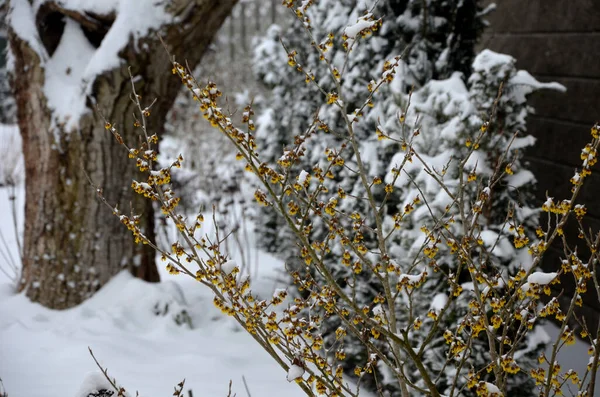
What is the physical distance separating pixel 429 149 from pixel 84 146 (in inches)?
75.5

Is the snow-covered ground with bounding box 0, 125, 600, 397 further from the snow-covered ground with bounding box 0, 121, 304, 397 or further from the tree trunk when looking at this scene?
the tree trunk

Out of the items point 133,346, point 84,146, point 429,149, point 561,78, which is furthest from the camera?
point 561,78

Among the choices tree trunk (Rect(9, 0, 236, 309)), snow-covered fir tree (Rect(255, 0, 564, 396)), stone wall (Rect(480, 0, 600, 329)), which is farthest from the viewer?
stone wall (Rect(480, 0, 600, 329))

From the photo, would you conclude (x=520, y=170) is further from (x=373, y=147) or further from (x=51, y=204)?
(x=51, y=204)

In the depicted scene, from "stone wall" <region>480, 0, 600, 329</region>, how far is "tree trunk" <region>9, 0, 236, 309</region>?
1.90 m

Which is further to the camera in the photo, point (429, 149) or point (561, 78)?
point (561, 78)

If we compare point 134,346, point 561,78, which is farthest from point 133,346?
point 561,78

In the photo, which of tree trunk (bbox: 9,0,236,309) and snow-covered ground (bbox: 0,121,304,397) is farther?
tree trunk (bbox: 9,0,236,309)

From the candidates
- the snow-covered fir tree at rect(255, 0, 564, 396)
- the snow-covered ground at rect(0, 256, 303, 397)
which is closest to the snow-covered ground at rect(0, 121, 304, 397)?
the snow-covered ground at rect(0, 256, 303, 397)

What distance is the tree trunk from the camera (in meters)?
3.10

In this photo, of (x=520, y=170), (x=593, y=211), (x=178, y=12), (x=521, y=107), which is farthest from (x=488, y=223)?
(x=178, y=12)

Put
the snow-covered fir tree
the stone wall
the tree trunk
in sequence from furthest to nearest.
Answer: the stone wall < the tree trunk < the snow-covered fir tree

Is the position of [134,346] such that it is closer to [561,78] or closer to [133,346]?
[133,346]

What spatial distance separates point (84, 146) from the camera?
10.3 ft
